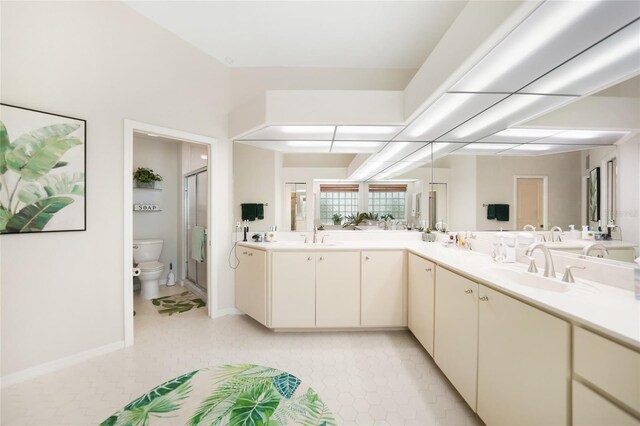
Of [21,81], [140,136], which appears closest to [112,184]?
[21,81]

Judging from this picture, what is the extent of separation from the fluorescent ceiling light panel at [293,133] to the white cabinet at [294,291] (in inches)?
50.8

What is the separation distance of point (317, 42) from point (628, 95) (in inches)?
100

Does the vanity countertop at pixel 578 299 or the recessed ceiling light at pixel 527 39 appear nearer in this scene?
the vanity countertop at pixel 578 299

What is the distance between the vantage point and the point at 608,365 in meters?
0.82

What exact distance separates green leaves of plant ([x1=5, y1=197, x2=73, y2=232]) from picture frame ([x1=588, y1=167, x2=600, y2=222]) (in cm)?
365

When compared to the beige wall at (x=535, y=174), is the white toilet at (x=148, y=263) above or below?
below

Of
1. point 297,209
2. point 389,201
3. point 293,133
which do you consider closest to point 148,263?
point 297,209

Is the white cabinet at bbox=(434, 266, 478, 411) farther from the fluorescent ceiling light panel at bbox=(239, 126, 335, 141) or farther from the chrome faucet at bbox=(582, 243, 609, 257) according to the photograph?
the fluorescent ceiling light panel at bbox=(239, 126, 335, 141)

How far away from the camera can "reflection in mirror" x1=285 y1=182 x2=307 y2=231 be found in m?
3.15

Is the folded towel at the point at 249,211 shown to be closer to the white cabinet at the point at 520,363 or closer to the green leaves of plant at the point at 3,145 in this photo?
the green leaves of plant at the point at 3,145

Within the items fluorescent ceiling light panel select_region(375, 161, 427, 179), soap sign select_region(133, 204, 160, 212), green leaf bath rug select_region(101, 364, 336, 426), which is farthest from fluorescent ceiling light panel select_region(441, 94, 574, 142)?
soap sign select_region(133, 204, 160, 212)

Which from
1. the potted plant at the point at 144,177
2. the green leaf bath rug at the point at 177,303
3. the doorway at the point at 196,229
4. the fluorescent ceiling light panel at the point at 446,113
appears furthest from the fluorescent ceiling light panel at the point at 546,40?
the potted plant at the point at 144,177

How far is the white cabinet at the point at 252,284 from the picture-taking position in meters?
2.65

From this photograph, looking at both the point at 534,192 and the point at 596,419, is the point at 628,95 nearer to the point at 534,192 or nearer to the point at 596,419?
the point at 534,192
